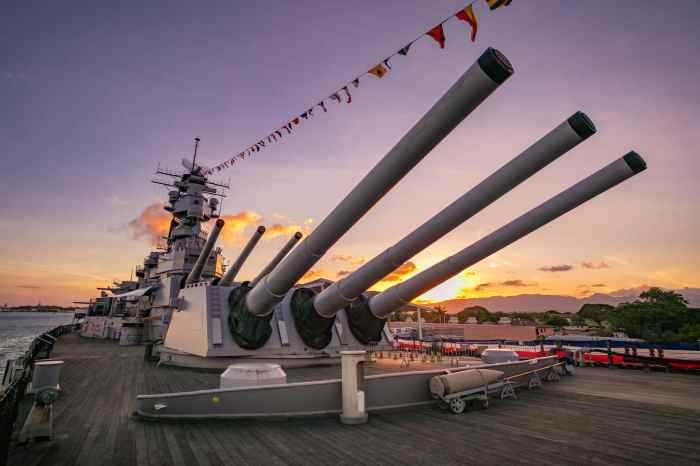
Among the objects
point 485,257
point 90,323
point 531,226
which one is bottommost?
point 90,323

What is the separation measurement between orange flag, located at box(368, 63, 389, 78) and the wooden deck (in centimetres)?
649

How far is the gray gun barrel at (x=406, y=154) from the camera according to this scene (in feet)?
11.9

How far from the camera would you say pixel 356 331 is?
13.0 meters

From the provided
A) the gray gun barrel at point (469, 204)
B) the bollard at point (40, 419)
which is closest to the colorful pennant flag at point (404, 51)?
the gray gun barrel at point (469, 204)

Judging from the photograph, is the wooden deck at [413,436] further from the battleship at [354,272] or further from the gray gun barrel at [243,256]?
the gray gun barrel at [243,256]

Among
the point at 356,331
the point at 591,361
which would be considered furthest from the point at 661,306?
the point at 356,331

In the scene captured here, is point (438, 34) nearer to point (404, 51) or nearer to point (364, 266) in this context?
point (404, 51)

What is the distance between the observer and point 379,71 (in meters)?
7.48

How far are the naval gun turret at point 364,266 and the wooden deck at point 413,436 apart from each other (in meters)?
3.08

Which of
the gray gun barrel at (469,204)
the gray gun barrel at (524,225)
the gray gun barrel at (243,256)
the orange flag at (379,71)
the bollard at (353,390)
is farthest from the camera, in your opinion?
the gray gun barrel at (243,256)

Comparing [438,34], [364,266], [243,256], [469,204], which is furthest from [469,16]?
[243,256]

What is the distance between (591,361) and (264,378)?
12.5 metres

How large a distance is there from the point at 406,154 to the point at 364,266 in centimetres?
450

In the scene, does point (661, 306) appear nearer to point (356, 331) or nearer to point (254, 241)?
point (356, 331)
